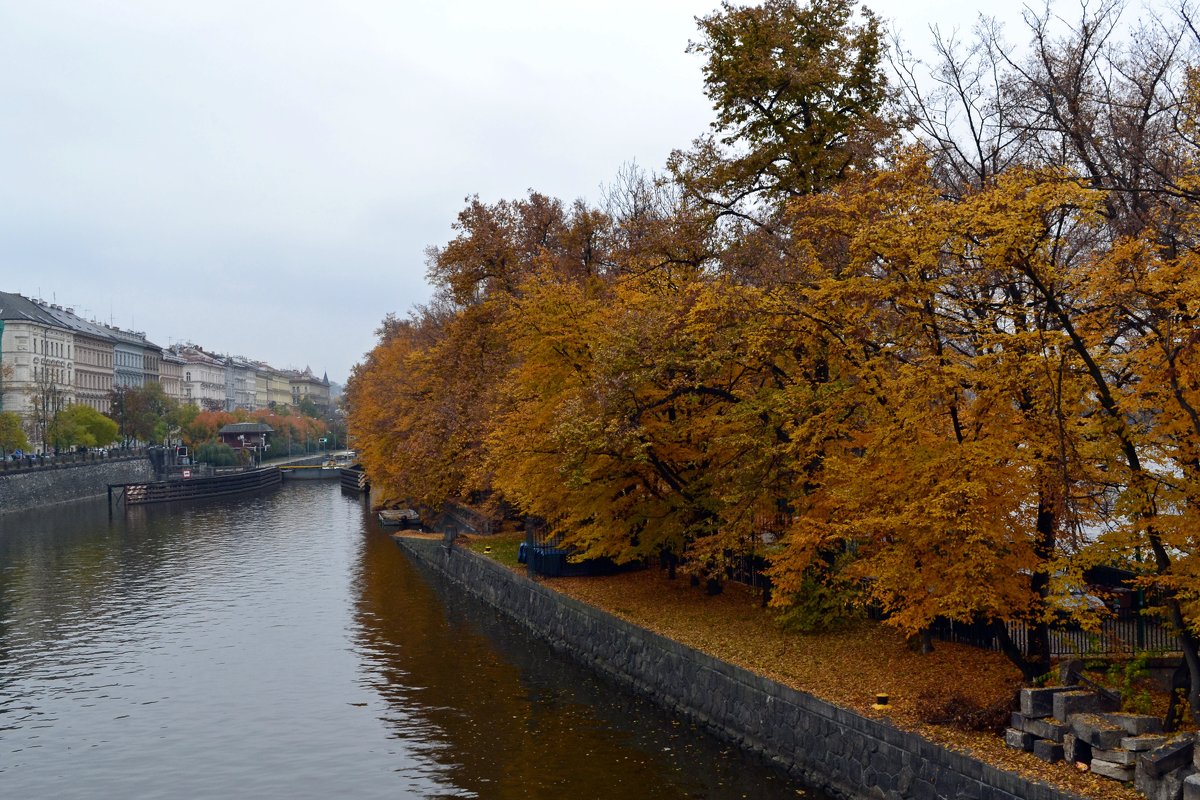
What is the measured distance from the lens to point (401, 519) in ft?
224

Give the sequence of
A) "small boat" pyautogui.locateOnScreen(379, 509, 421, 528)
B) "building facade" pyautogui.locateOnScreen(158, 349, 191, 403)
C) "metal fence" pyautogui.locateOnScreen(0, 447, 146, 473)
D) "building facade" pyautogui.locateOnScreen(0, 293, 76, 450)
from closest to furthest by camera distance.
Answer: "small boat" pyautogui.locateOnScreen(379, 509, 421, 528), "metal fence" pyautogui.locateOnScreen(0, 447, 146, 473), "building facade" pyautogui.locateOnScreen(0, 293, 76, 450), "building facade" pyautogui.locateOnScreen(158, 349, 191, 403)

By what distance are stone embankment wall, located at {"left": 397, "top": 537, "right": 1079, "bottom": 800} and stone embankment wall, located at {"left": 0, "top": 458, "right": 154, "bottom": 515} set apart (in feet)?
191

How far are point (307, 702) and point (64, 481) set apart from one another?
68921mm

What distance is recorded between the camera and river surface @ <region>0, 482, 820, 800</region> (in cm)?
2116

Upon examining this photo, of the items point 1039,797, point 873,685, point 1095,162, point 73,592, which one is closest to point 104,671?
point 73,592

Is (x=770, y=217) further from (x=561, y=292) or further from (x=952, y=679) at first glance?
(x=952, y=679)

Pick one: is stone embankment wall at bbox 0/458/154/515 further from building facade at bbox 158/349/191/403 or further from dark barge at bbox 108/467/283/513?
building facade at bbox 158/349/191/403

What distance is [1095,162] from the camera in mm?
22047

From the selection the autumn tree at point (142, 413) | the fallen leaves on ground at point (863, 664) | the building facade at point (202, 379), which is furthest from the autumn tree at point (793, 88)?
the building facade at point (202, 379)

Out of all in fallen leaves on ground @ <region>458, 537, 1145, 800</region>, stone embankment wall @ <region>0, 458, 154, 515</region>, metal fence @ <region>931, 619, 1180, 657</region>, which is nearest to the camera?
fallen leaves on ground @ <region>458, 537, 1145, 800</region>

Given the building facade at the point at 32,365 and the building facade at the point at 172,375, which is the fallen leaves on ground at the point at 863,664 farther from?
the building facade at the point at 172,375

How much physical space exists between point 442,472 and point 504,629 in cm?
1460

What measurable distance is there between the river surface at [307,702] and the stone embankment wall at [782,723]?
538 millimetres

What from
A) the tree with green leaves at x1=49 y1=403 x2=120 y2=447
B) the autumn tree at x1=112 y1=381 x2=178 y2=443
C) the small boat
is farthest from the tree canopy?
the autumn tree at x1=112 y1=381 x2=178 y2=443
